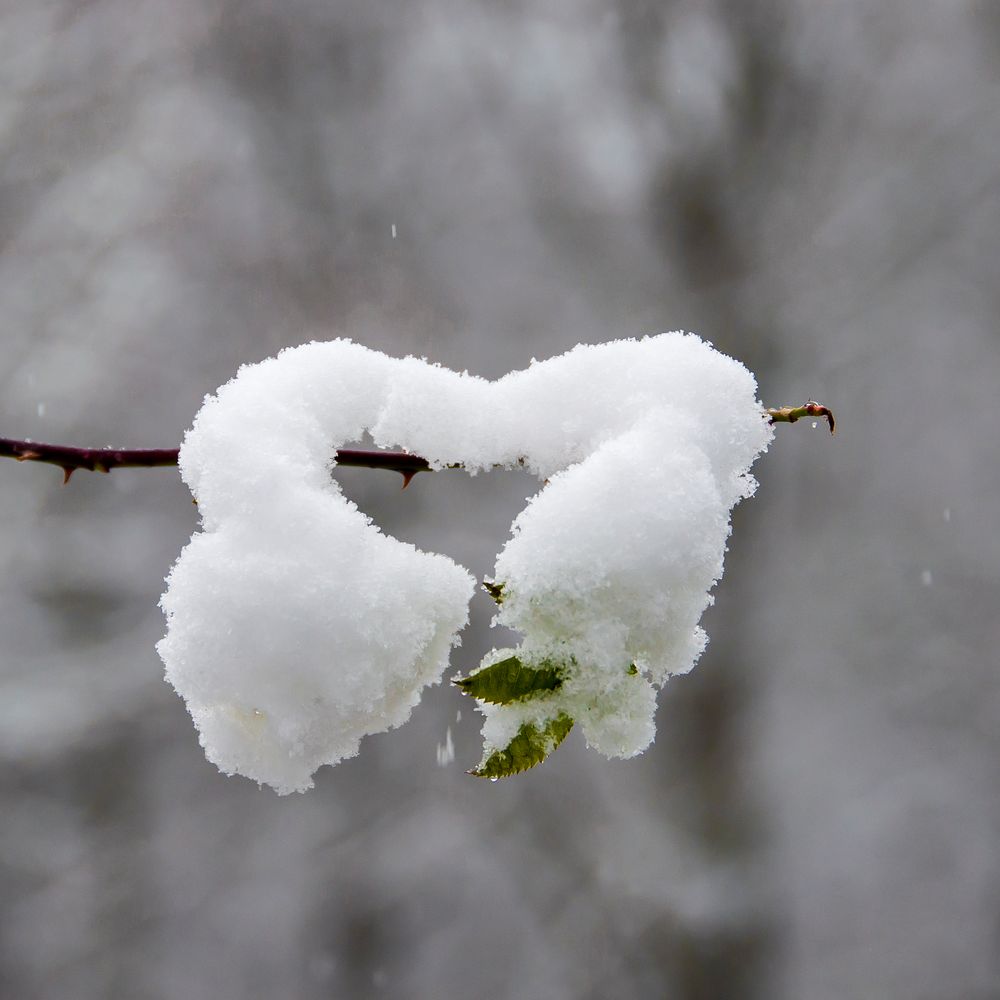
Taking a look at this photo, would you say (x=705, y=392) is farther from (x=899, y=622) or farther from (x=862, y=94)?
(x=862, y=94)

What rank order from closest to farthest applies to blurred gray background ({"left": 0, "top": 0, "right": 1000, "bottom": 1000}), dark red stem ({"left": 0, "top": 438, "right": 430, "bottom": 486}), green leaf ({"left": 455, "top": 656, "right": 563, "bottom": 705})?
green leaf ({"left": 455, "top": 656, "right": 563, "bottom": 705}) → dark red stem ({"left": 0, "top": 438, "right": 430, "bottom": 486}) → blurred gray background ({"left": 0, "top": 0, "right": 1000, "bottom": 1000})

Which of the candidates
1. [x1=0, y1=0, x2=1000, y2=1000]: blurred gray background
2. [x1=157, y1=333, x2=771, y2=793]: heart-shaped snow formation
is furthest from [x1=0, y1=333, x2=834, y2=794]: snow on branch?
[x1=0, y1=0, x2=1000, y2=1000]: blurred gray background

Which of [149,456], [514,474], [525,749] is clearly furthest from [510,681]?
[514,474]

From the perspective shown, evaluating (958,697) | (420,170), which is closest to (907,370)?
(958,697)

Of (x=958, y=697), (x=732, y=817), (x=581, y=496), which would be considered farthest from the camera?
(x=732, y=817)

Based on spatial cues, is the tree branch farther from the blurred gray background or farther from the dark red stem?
the blurred gray background

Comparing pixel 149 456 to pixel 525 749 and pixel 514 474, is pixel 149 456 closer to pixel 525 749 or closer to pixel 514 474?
pixel 525 749

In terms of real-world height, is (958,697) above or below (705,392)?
below
